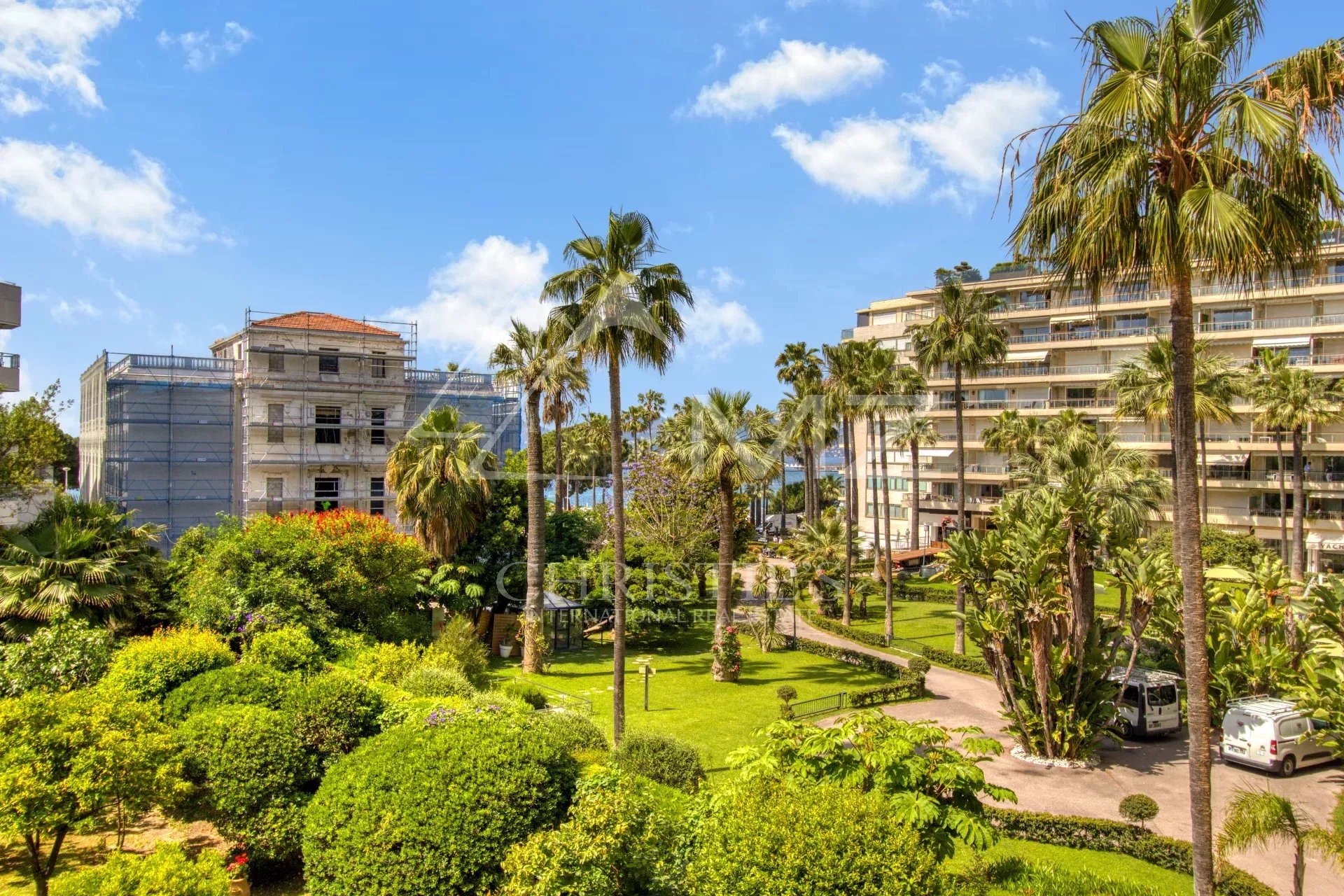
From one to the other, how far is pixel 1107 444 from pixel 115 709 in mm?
45131

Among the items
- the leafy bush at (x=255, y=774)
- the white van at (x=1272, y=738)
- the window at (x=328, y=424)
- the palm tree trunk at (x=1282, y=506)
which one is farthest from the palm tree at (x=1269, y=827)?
the window at (x=328, y=424)

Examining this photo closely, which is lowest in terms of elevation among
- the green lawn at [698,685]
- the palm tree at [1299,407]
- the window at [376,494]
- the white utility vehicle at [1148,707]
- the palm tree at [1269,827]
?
the green lawn at [698,685]

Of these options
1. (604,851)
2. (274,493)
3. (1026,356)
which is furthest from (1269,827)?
(1026,356)

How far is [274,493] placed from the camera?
158 feet

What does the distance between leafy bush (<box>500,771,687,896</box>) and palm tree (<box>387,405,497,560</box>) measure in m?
21.9

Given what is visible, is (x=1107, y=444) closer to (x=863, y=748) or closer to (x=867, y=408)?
(x=867, y=408)

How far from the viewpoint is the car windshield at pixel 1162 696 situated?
75.0 ft

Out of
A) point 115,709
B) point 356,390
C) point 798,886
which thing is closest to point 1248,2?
point 798,886

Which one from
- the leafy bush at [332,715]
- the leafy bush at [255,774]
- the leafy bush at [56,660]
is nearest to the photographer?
the leafy bush at [255,774]

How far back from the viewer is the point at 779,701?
1040 inches

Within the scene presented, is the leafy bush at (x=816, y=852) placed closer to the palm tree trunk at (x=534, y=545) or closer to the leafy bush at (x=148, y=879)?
the leafy bush at (x=148, y=879)

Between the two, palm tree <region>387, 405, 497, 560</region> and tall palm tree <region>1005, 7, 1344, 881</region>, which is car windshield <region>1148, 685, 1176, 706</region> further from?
palm tree <region>387, 405, 497, 560</region>

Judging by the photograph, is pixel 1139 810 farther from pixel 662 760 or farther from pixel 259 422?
pixel 259 422

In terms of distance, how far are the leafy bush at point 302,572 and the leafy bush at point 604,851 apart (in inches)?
492
